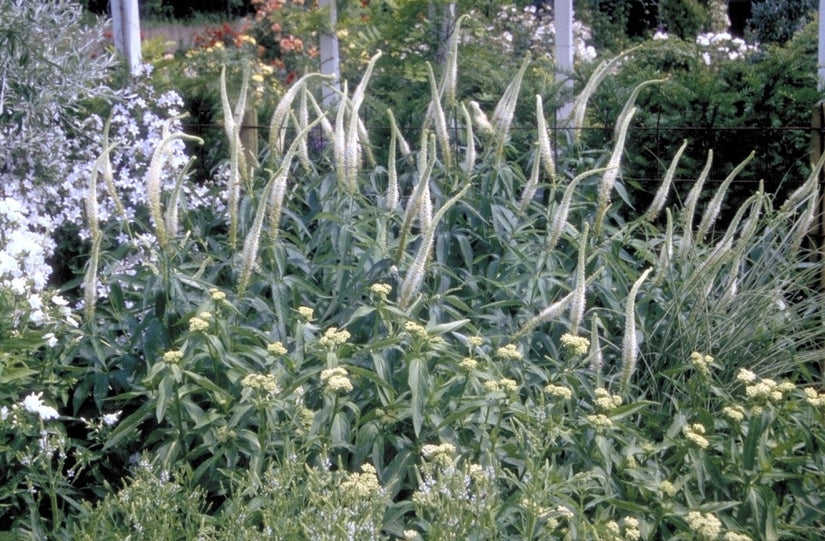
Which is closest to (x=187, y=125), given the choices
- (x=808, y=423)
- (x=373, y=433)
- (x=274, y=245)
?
(x=274, y=245)

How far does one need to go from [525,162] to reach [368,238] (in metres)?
1.66

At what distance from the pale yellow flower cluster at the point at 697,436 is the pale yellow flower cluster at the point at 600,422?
8.4 inches

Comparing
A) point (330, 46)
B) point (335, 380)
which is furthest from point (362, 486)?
point (330, 46)

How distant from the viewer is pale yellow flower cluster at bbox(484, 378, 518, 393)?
113 inches

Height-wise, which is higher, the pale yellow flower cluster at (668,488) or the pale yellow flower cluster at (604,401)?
the pale yellow flower cluster at (604,401)

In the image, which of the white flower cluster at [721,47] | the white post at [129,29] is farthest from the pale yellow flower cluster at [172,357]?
the white flower cluster at [721,47]

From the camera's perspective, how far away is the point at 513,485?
2.99 m

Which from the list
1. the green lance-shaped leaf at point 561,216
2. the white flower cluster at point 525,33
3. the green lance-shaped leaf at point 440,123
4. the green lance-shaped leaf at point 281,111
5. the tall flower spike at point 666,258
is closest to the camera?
the green lance-shaped leaf at point 561,216

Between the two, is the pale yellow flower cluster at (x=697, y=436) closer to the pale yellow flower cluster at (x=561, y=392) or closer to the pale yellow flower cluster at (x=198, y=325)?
the pale yellow flower cluster at (x=561, y=392)

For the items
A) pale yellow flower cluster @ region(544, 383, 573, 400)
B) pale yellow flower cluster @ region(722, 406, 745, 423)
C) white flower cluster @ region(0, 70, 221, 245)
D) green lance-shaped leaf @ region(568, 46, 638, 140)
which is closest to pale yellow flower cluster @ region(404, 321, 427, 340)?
pale yellow flower cluster @ region(544, 383, 573, 400)

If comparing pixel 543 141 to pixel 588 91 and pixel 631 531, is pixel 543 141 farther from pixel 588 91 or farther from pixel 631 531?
pixel 631 531

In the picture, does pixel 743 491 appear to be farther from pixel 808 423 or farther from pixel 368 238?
pixel 368 238

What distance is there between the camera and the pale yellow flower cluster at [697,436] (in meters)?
2.88

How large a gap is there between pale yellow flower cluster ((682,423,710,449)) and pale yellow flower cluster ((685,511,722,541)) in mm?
261
